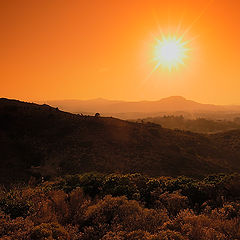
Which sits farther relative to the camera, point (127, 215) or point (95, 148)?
point (95, 148)

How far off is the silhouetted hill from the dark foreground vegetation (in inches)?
588

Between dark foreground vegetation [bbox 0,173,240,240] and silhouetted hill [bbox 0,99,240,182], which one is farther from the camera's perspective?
silhouetted hill [bbox 0,99,240,182]

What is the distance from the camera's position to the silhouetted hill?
24.6 m

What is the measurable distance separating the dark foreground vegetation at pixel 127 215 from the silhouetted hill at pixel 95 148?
49.0 ft

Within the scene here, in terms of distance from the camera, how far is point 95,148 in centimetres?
2930

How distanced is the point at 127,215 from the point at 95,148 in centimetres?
2352

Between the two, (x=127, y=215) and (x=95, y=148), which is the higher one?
(x=127, y=215)

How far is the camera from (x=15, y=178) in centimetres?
2012

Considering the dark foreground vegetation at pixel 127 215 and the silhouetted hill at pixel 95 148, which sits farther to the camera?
the silhouetted hill at pixel 95 148

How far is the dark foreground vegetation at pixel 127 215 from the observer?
5.01 metres

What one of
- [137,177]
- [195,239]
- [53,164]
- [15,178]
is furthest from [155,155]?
[195,239]

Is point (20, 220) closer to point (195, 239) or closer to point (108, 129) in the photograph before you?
point (195, 239)

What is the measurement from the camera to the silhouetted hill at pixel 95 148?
970 inches

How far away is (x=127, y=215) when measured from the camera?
6051 millimetres
